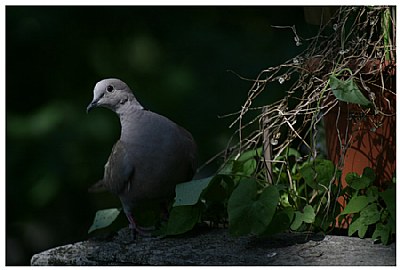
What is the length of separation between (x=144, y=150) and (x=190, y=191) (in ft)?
0.46

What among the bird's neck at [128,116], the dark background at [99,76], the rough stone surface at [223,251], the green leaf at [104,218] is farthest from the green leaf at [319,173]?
the dark background at [99,76]

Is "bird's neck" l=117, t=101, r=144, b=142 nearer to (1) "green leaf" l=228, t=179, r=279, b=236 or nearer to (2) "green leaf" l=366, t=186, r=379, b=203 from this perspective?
(1) "green leaf" l=228, t=179, r=279, b=236

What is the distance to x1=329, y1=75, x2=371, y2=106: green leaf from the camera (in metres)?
1.61

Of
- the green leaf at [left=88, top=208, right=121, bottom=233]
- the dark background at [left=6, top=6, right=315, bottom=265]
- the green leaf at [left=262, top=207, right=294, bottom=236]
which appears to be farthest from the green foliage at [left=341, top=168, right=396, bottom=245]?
the dark background at [left=6, top=6, right=315, bottom=265]

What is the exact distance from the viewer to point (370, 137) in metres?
1.77

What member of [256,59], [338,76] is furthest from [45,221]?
[338,76]

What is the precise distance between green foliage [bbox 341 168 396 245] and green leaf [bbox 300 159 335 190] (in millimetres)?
39

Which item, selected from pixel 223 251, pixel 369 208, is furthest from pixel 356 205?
pixel 223 251

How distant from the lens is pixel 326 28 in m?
1.95

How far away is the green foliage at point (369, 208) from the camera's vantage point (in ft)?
5.21

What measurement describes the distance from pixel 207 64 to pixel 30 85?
1.85 feet

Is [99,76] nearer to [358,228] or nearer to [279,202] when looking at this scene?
[279,202]

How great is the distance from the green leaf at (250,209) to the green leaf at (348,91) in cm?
21

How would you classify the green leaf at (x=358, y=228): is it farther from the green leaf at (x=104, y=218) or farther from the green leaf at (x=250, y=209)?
the green leaf at (x=104, y=218)
